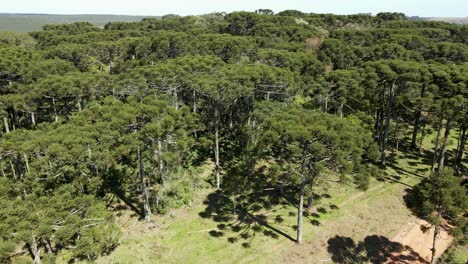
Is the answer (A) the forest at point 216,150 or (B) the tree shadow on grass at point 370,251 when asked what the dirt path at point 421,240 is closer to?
(B) the tree shadow on grass at point 370,251

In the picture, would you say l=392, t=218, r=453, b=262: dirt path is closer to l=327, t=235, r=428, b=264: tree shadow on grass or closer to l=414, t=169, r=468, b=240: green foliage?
l=327, t=235, r=428, b=264: tree shadow on grass

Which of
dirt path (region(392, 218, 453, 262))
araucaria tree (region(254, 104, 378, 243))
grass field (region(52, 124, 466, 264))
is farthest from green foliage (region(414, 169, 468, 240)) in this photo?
grass field (region(52, 124, 466, 264))

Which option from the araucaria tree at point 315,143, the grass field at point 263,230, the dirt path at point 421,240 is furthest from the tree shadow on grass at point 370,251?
the araucaria tree at point 315,143

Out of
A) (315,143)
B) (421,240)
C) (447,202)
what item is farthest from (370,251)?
(315,143)

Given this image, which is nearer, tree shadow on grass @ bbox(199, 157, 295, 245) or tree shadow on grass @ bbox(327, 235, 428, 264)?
tree shadow on grass @ bbox(327, 235, 428, 264)

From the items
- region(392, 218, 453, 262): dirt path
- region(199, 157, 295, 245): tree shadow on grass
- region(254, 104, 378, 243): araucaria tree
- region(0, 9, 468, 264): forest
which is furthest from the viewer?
region(199, 157, 295, 245): tree shadow on grass

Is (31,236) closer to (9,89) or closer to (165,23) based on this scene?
(9,89)
